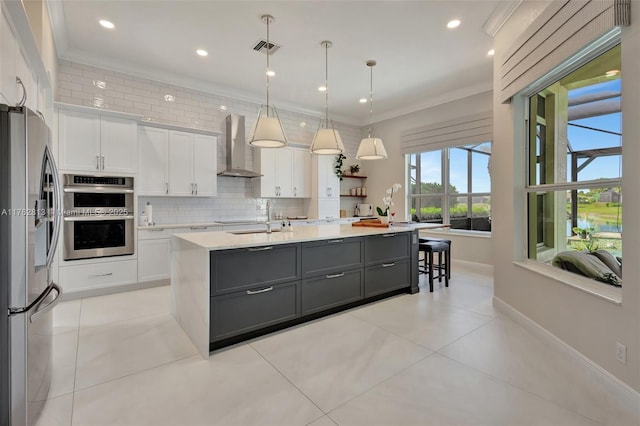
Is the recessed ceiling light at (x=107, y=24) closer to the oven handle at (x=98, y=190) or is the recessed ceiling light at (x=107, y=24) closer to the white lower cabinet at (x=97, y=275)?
the oven handle at (x=98, y=190)

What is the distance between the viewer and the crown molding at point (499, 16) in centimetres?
313

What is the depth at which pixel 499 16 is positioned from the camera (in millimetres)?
3326

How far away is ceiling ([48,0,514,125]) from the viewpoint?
3.27 m

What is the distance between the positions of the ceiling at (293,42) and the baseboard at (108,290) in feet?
10.2

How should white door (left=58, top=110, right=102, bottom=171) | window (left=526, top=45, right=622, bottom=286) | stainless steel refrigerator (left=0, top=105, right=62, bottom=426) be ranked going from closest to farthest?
stainless steel refrigerator (left=0, top=105, right=62, bottom=426) < window (left=526, top=45, right=622, bottom=286) < white door (left=58, top=110, right=102, bottom=171)

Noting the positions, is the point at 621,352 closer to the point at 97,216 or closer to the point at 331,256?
the point at 331,256

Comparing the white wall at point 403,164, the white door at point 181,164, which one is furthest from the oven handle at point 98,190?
the white wall at point 403,164

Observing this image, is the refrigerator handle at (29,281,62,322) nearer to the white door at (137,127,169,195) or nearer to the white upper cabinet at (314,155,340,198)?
the white door at (137,127,169,195)

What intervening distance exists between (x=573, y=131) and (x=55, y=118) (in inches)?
215

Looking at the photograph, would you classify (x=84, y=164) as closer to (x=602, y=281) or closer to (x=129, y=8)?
(x=129, y=8)

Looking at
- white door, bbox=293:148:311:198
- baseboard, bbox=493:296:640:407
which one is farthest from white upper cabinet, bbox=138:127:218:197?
baseboard, bbox=493:296:640:407

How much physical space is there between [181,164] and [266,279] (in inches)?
117

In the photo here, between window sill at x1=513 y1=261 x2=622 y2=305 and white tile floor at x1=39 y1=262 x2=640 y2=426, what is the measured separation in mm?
572

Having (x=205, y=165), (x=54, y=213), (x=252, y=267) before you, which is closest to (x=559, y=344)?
(x=252, y=267)
